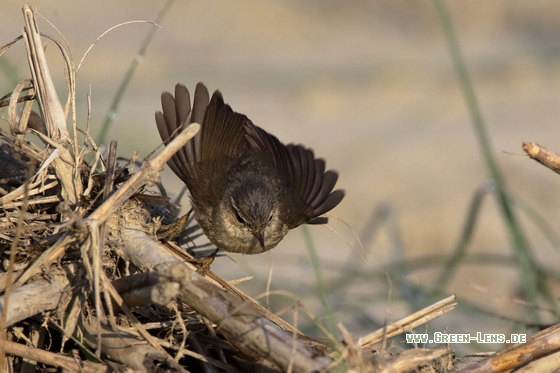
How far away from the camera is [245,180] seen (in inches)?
183

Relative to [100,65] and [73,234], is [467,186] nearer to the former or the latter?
[100,65]

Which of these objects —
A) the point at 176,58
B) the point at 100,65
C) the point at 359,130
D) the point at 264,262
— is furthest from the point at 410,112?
the point at 264,262

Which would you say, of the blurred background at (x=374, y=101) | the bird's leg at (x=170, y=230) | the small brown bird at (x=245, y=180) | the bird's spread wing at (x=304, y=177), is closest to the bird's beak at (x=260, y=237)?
the small brown bird at (x=245, y=180)

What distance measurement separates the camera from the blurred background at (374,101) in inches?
276

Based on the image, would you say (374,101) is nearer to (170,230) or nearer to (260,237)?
(260,237)

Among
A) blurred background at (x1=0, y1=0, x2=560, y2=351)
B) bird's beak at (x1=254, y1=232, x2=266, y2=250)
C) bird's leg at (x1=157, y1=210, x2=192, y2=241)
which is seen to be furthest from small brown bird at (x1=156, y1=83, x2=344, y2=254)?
bird's leg at (x1=157, y1=210, x2=192, y2=241)

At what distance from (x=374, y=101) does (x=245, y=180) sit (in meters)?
6.52

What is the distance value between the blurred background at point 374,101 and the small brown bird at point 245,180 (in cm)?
49

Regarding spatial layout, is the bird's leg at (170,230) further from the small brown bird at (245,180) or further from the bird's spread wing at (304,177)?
the bird's spread wing at (304,177)

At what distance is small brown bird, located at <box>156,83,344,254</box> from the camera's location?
4281 mm

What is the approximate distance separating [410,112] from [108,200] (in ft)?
27.5

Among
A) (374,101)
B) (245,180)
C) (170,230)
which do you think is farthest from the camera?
(374,101)

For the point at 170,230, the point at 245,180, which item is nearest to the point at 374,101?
the point at 245,180

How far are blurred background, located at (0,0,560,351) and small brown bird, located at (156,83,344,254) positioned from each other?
485 millimetres
